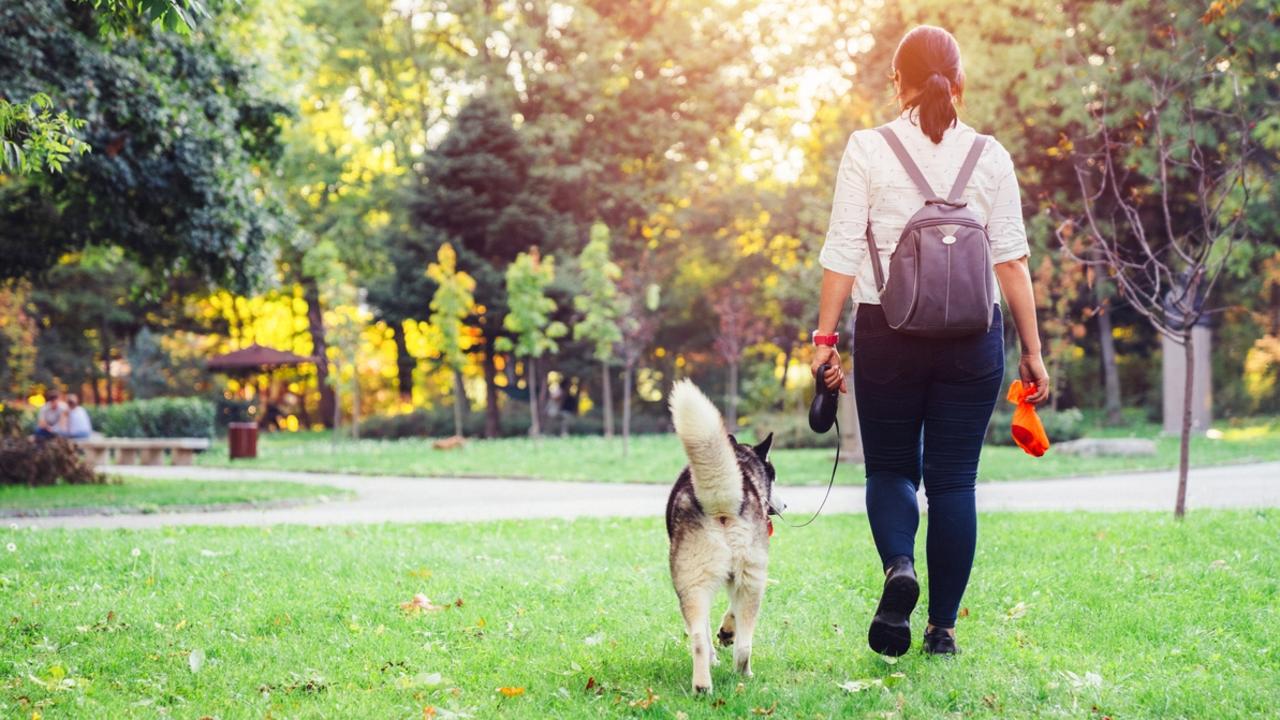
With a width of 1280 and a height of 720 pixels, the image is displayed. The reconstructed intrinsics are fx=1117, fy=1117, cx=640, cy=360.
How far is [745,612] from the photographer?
3988 millimetres

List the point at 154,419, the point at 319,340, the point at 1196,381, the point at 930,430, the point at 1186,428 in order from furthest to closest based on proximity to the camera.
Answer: the point at 319,340
the point at 154,419
the point at 1196,381
the point at 1186,428
the point at 930,430

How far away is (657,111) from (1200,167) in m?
Answer: 24.1

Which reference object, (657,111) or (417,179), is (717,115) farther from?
(417,179)

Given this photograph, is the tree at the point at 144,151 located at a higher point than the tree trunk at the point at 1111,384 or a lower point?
higher

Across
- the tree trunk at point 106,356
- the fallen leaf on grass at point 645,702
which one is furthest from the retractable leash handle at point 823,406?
the tree trunk at point 106,356

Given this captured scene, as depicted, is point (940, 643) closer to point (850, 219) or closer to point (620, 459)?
point (850, 219)

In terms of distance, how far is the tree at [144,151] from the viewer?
1080 centimetres

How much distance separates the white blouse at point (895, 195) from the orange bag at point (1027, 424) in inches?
20.0

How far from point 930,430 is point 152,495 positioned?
10838mm

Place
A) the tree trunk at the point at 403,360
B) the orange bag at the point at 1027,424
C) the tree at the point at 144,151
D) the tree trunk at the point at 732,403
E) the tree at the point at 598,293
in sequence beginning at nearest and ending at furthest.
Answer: the orange bag at the point at 1027,424 → the tree at the point at 144,151 → the tree at the point at 598,293 → the tree trunk at the point at 732,403 → the tree trunk at the point at 403,360

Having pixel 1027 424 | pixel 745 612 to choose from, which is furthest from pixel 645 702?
pixel 1027 424

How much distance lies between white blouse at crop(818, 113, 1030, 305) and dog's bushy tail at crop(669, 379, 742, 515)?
734 millimetres

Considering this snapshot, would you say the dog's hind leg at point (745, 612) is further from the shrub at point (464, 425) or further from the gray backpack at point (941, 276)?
the shrub at point (464, 425)

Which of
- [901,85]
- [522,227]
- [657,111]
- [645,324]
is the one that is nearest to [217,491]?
[901,85]
